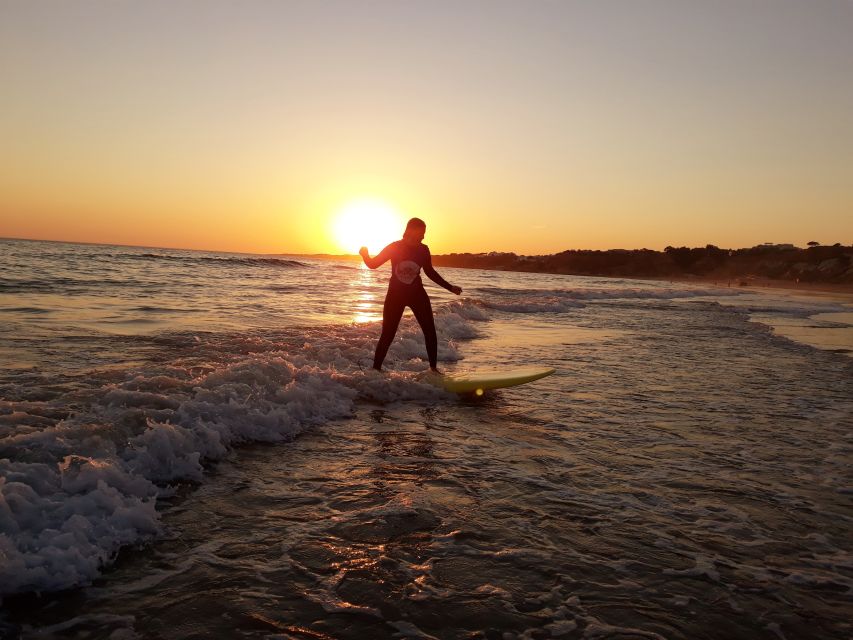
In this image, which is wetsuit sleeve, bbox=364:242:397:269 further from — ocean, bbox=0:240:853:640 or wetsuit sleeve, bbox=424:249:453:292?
ocean, bbox=0:240:853:640

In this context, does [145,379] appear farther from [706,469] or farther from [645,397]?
[645,397]

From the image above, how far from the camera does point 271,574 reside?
10.1 ft

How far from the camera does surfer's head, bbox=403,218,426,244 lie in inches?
337

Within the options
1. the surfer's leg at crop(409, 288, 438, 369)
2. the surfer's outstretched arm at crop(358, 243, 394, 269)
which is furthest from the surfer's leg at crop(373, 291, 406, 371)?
the surfer's outstretched arm at crop(358, 243, 394, 269)

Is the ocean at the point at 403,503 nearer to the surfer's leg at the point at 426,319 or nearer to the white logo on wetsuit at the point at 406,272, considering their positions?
the surfer's leg at the point at 426,319

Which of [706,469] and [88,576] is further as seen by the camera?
[706,469]

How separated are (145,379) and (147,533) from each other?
3.43 metres

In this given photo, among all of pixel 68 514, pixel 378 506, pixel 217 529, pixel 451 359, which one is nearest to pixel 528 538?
pixel 378 506

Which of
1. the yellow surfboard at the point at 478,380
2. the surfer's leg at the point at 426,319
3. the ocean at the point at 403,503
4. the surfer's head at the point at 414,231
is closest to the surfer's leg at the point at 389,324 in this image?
the surfer's leg at the point at 426,319

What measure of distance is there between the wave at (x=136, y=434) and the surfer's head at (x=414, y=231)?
2.06 meters

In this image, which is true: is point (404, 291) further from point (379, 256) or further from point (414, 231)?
point (414, 231)

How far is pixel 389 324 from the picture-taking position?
8602 millimetres

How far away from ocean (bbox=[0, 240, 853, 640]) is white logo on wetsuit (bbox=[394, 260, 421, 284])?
1.49 meters

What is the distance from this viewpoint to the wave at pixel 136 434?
317 cm
